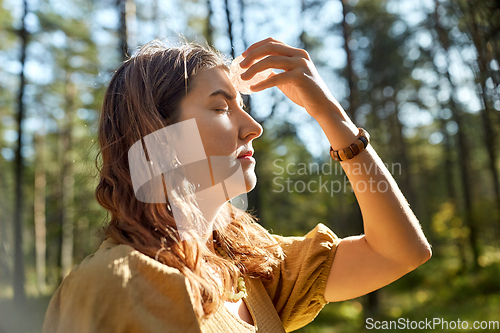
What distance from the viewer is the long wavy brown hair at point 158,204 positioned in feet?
3.00

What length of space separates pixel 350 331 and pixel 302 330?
4.09ft

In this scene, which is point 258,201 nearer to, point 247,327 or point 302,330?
point 247,327

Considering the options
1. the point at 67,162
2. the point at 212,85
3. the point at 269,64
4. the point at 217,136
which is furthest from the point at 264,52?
the point at 67,162

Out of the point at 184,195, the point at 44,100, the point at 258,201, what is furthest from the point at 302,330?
the point at 44,100

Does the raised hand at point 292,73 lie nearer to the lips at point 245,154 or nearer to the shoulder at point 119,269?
the lips at point 245,154

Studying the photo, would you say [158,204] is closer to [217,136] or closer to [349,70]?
[217,136]

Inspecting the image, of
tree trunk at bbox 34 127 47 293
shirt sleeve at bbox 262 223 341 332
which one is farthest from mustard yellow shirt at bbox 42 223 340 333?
tree trunk at bbox 34 127 47 293

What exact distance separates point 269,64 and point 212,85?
8.5 inches

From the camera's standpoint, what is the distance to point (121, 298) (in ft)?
2.48

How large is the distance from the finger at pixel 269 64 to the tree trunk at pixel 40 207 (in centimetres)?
1355

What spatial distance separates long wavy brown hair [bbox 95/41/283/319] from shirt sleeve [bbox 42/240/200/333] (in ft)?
0.15

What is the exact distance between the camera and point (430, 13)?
8805 mm

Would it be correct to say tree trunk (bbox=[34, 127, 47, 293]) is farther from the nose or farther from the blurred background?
the nose

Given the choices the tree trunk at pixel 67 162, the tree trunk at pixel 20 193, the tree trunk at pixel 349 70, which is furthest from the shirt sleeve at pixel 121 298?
the tree trunk at pixel 67 162
